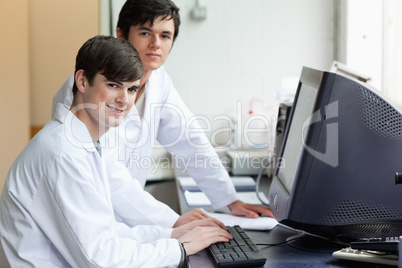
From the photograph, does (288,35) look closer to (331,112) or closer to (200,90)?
(200,90)

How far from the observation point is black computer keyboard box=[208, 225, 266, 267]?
1048 mm

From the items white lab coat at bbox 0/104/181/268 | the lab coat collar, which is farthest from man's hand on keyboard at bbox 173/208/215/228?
the lab coat collar

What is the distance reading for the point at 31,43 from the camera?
320 centimetres

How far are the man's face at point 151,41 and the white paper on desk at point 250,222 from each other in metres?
0.60

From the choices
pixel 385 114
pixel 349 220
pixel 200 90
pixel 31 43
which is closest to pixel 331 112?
pixel 385 114

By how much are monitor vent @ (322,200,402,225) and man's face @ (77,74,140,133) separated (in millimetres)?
546

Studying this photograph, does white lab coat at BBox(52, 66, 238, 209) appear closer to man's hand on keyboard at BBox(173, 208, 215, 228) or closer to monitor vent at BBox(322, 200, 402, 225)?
man's hand on keyboard at BBox(173, 208, 215, 228)

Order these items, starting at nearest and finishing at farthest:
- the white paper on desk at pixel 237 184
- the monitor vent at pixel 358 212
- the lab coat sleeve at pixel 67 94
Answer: the monitor vent at pixel 358 212, the lab coat sleeve at pixel 67 94, the white paper on desk at pixel 237 184

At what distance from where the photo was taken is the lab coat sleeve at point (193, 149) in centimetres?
176

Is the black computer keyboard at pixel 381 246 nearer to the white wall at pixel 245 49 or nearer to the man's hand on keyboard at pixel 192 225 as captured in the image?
the man's hand on keyboard at pixel 192 225

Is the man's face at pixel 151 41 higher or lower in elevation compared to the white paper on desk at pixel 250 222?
higher

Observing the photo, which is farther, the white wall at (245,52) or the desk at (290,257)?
the white wall at (245,52)

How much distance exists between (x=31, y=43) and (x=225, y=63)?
130cm

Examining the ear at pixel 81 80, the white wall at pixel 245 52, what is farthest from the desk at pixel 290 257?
the white wall at pixel 245 52
